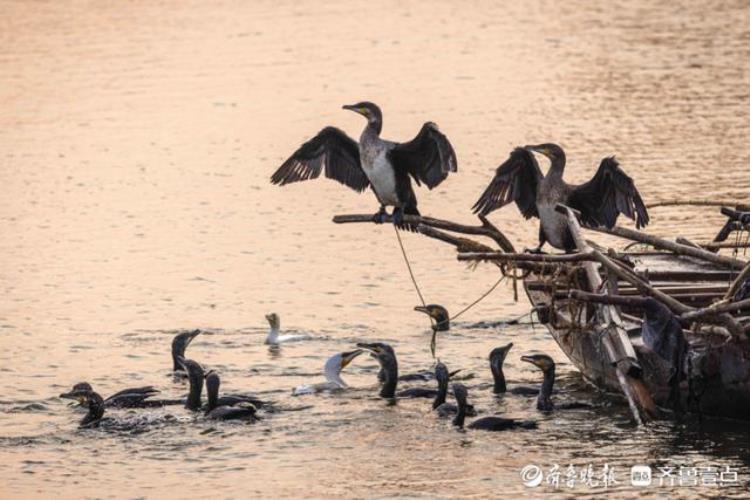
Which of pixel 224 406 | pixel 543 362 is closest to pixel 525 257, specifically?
pixel 543 362

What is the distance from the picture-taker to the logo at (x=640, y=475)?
1339cm

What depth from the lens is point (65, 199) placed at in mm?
24844

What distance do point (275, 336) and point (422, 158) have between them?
3108 mm

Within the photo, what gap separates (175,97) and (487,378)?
15277mm

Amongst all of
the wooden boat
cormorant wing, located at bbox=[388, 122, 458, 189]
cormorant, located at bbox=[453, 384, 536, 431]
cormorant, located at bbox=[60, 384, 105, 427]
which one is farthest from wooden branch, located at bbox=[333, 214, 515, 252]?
cormorant, located at bbox=[60, 384, 105, 427]

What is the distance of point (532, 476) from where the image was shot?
13.5m

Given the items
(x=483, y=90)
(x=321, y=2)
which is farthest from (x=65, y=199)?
(x=321, y=2)

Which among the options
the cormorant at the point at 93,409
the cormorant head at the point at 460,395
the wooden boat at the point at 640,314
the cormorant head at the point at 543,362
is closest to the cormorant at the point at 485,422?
the cormorant head at the point at 460,395

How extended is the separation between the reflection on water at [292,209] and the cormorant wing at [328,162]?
1.84m

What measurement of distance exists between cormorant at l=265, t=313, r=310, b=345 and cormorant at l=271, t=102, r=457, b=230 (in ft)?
5.64

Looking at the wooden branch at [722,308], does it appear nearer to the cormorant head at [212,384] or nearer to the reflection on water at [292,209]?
the reflection on water at [292,209]

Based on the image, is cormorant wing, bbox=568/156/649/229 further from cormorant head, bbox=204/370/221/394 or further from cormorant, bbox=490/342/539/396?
cormorant head, bbox=204/370/221/394

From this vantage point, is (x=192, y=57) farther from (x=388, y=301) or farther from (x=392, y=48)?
(x=388, y=301)

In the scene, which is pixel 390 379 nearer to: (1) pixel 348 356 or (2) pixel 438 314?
(1) pixel 348 356
